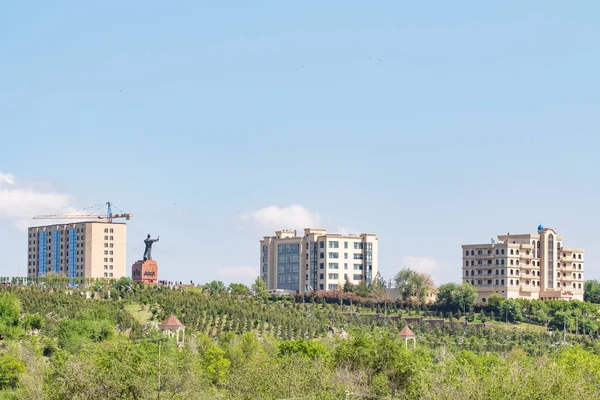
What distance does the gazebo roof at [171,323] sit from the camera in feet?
271

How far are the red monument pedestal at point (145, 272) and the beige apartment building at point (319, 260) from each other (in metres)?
25.3

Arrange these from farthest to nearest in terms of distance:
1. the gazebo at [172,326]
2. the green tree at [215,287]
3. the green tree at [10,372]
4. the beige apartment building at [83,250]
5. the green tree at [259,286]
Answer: the beige apartment building at [83,250], the green tree at [259,286], the green tree at [215,287], the gazebo at [172,326], the green tree at [10,372]

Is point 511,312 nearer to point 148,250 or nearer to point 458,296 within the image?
point 458,296

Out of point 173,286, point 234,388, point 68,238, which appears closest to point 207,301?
point 173,286

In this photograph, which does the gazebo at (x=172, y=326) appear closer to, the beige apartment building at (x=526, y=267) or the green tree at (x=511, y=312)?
the green tree at (x=511, y=312)

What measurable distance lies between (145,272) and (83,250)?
4672 cm

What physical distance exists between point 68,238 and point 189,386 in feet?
357

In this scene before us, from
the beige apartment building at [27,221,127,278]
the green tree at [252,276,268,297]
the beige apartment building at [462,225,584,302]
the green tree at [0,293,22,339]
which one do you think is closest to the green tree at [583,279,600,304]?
the beige apartment building at [462,225,584,302]

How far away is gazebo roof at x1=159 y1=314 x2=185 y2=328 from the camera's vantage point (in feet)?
271

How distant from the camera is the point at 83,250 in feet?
517

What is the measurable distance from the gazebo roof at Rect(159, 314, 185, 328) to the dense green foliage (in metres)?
1.00

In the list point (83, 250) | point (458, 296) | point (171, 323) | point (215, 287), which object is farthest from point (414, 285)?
point (83, 250)

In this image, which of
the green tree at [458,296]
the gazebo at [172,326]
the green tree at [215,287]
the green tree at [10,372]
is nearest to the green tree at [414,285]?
the green tree at [458,296]

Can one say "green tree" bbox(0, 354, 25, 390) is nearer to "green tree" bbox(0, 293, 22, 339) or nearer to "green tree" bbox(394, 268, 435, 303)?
"green tree" bbox(0, 293, 22, 339)
